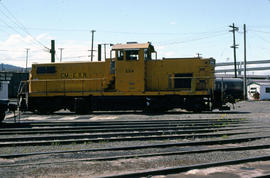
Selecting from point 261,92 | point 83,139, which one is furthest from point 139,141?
point 261,92

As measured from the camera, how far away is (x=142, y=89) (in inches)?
639

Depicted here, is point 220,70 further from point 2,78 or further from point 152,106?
point 2,78

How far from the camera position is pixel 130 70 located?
16.2 meters

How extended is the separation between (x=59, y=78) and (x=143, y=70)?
15.9 ft

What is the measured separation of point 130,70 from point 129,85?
80cm

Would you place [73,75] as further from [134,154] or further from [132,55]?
[134,154]

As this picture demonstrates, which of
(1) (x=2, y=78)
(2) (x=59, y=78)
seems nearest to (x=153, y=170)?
(1) (x=2, y=78)

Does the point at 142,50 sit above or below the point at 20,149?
above

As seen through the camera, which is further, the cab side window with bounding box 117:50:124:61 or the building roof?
the cab side window with bounding box 117:50:124:61

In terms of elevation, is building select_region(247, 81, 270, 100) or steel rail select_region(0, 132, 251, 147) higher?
building select_region(247, 81, 270, 100)

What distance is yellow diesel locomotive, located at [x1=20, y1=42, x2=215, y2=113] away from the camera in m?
16.1

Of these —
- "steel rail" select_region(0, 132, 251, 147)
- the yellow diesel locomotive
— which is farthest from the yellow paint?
"steel rail" select_region(0, 132, 251, 147)

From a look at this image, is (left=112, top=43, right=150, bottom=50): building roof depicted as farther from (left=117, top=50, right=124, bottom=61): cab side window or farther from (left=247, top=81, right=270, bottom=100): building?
(left=247, top=81, right=270, bottom=100): building

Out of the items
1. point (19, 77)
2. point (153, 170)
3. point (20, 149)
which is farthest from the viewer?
point (19, 77)
